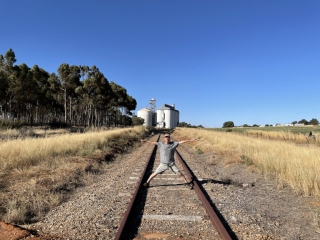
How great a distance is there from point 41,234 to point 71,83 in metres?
45.7

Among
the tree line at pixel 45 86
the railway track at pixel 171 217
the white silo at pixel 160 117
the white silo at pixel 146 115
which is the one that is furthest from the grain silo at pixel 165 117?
the railway track at pixel 171 217

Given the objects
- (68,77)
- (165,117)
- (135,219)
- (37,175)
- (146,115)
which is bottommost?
(135,219)

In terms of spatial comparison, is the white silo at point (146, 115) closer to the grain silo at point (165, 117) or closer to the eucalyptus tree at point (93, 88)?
the grain silo at point (165, 117)

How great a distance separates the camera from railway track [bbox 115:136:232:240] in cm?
423

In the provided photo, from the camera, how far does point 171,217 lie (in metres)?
4.96

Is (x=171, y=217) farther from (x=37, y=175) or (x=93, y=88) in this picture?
(x=93, y=88)

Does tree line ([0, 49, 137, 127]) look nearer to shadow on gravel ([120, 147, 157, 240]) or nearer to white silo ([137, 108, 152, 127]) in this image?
shadow on gravel ([120, 147, 157, 240])

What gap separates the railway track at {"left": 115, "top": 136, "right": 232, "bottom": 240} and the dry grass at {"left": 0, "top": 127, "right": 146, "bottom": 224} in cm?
184

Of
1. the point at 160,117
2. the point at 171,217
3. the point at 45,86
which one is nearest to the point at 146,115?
the point at 160,117

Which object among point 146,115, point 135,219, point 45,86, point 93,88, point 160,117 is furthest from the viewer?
point 160,117

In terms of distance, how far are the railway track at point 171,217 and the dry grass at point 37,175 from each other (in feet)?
6.03

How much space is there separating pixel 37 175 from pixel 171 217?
5.08m

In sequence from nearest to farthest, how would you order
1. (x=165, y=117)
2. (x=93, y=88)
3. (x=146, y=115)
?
(x=93, y=88)
(x=146, y=115)
(x=165, y=117)

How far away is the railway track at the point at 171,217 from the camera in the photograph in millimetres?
4227
